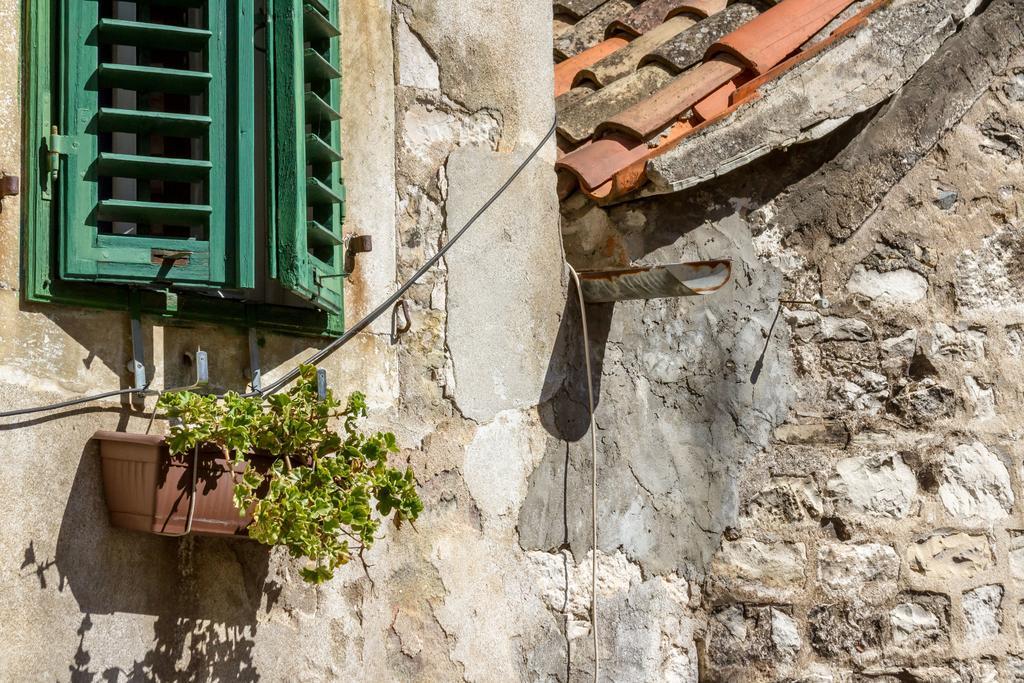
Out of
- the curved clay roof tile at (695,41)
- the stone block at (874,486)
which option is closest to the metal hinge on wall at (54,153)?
the curved clay roof tile at (695,41)

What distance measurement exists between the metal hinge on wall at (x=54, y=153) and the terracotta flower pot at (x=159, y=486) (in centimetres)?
53

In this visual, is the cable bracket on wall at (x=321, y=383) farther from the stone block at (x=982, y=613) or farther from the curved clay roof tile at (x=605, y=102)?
the stone block at (x=982, y=613)

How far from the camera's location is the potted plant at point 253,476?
296 cm

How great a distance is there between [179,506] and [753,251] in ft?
5.93

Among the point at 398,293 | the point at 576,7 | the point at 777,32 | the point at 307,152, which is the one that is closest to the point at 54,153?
the point at 307,152

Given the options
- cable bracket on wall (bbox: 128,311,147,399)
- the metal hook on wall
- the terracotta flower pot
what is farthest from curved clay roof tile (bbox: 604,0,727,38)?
the terracotta flower pot

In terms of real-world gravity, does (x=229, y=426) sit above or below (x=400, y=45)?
below

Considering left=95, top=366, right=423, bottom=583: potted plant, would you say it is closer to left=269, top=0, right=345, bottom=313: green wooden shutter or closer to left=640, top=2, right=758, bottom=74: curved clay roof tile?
left=269, top=0, right=345, bottom=313: green wooden shutter

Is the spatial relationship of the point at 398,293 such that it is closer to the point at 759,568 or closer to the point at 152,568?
the point at 152,568

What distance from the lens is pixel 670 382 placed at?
3910 mm

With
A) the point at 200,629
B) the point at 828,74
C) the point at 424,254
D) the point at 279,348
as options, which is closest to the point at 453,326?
the point at 424,254

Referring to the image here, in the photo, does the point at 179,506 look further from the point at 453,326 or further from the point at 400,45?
the point at 400,45

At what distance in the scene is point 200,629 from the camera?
3137 millimetres

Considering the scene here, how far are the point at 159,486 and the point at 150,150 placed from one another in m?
0.80
